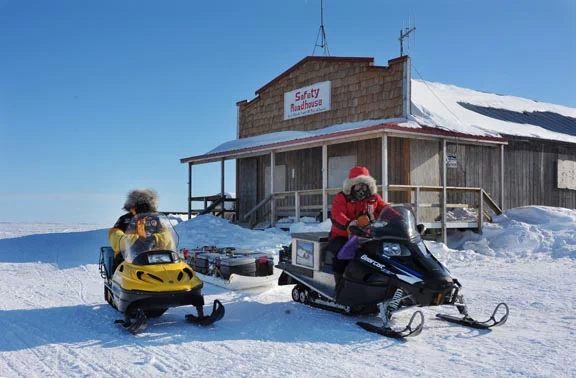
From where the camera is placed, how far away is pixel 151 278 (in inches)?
221

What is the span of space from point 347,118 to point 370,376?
1284cm

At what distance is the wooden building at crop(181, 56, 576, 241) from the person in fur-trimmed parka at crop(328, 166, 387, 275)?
612cm

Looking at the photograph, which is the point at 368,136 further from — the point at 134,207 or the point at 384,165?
the point at 134,207

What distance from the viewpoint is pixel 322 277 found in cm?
644

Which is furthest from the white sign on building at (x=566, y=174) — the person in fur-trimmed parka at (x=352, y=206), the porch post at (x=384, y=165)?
the person in fur-trimmed parka at (x=352, y=206)

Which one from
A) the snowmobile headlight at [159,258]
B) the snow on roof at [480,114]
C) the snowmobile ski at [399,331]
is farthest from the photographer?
the snow on roof at [480,114]

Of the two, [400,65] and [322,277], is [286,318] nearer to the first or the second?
[322,277]

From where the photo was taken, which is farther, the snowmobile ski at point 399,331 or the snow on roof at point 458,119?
the snow on roof at point 458,119

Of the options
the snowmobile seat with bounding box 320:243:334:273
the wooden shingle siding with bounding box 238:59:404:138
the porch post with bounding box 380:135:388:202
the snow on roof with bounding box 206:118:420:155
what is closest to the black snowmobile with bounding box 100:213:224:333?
the snowmobile seat with bounding box 320:243:334:273

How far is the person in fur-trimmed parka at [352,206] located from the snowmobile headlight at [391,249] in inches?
28.5

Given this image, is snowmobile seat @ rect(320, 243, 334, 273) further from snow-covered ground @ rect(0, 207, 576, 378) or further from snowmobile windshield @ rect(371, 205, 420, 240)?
snowmobile windshield @ rect(371, 205, 420, 240)

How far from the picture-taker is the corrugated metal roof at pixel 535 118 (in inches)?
738

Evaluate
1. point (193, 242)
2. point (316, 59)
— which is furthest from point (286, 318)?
point (316, 59)

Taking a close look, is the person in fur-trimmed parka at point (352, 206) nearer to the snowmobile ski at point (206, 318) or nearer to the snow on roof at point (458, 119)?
the snowmobile ski at point (206, 318)
